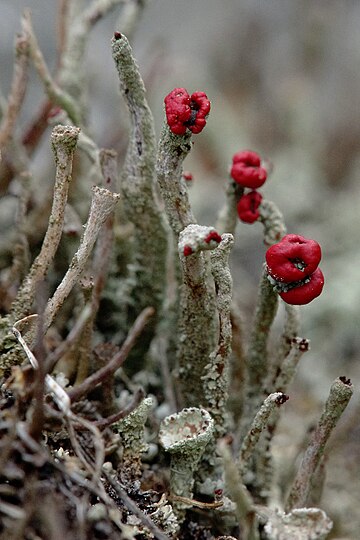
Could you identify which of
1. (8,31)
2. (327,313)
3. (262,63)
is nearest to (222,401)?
(327,313)

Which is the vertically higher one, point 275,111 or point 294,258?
point 275,111

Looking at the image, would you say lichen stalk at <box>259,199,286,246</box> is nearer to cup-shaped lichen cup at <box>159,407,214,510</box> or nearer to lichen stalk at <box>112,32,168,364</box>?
lichen stalk at <box>112,32,168,364</box>

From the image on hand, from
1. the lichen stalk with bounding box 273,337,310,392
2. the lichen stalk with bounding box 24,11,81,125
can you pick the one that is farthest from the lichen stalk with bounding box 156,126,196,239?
the lichen stalk with bounding box 24,11,81,125

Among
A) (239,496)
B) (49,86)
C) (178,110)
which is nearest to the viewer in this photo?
(239,496)

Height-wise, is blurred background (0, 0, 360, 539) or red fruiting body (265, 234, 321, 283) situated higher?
blurred background (0, 0, 360, 539)

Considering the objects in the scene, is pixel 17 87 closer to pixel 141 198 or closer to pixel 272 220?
pixel 141 198

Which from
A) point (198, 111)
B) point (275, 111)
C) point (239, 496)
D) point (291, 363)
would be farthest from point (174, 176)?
point (275, 111)
